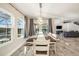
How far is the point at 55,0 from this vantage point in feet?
6.54

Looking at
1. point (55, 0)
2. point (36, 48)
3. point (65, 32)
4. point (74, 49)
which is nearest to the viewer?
point (55, 0)

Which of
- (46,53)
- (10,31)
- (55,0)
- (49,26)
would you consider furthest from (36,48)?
(55,0)

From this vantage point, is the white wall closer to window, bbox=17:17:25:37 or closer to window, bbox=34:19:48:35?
window, bbox=34:19:48:35

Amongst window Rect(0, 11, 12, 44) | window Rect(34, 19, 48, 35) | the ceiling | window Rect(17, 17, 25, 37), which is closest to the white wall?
the ceiling

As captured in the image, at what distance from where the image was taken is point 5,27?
2.54m

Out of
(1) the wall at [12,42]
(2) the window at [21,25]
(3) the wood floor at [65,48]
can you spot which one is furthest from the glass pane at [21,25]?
(3) the wood floor at [65,48]

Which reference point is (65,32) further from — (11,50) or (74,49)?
(11,50)

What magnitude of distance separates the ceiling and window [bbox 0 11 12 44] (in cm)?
36

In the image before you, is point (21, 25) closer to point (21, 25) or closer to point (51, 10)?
point (21, 25)

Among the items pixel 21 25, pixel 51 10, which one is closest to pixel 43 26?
pixel 51 10

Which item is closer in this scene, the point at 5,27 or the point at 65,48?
the point at 5,27

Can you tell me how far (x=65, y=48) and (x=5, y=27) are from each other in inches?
61.5

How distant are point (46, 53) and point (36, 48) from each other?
27cm

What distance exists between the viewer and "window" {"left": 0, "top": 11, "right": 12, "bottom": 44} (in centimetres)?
239
